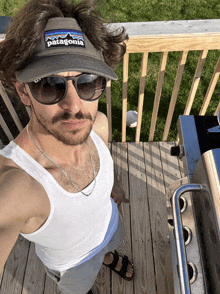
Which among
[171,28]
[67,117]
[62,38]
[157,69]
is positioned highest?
[157,69]

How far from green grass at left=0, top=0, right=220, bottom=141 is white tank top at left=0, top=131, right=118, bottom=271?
1.69 m

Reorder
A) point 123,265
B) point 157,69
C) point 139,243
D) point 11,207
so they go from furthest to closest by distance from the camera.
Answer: point 157,69 < point 139,243 < point 123,265 < point 11,207

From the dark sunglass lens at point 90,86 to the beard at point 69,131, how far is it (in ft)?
0.31

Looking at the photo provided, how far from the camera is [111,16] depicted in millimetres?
1675

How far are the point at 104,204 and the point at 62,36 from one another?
0.93 meters

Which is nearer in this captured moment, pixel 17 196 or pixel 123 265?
pixel 17 196

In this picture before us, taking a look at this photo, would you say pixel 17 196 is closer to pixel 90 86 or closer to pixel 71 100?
pixel 71 100

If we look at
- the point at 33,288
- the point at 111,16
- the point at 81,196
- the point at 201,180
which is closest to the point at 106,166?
the point at 81,196

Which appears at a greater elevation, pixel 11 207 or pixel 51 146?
pixel 51 146

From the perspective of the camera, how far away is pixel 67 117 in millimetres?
1235

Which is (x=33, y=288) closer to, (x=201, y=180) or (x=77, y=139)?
(x=77, y=139)

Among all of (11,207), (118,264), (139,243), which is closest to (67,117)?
(11,207)

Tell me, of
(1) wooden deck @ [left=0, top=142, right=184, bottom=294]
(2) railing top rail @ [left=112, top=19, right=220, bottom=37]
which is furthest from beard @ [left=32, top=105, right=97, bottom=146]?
(1) wooden deck @ [left=0, top=142, right=184, bottom=294]

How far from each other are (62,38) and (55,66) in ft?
0.51
